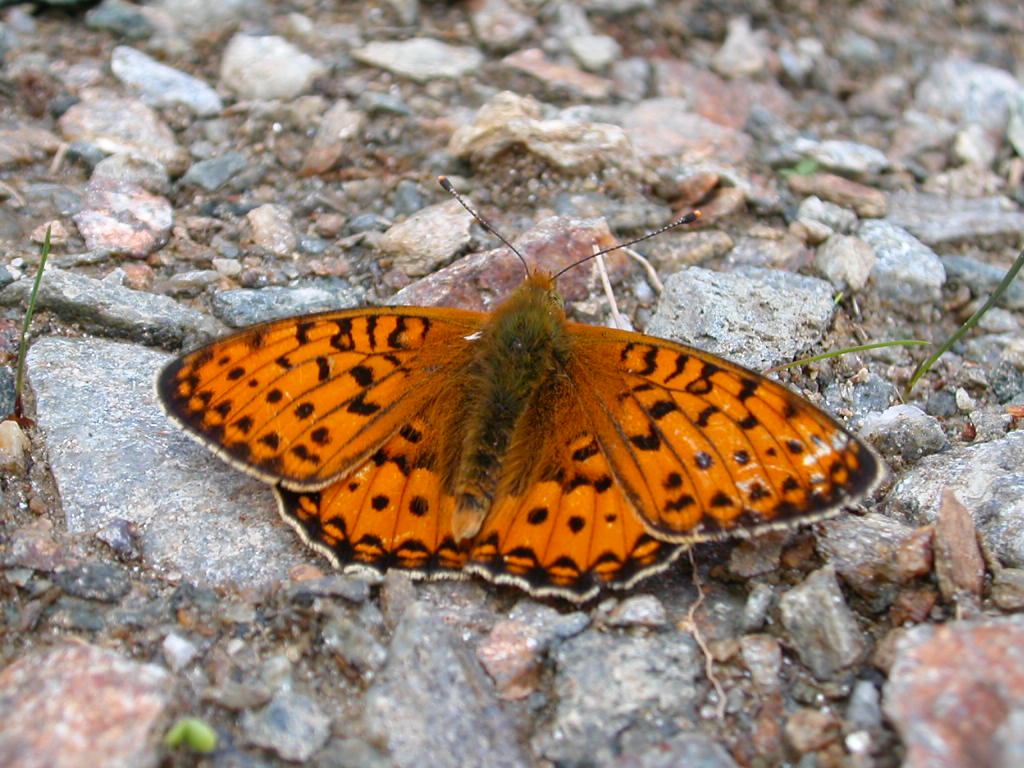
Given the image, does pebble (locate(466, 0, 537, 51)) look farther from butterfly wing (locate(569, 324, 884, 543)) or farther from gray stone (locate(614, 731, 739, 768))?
gray stone (locate(614, 731, 739, 768))

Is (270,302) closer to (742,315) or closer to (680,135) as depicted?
(742,315)

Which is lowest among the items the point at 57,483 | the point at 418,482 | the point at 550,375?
the point at 57,483

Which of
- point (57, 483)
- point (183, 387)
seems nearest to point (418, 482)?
point (183, 387)

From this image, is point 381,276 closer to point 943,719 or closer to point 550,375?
point 550,375

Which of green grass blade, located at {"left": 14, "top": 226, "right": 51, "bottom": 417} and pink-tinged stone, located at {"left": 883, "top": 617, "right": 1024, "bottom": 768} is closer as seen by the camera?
pink-tinged stone, located at {"left": 883, "top": 617, "right": 1024, "bottom": 768}

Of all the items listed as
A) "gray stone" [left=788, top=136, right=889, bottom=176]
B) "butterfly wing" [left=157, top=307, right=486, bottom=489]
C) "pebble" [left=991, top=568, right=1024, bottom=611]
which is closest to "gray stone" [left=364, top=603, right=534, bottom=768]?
"butterfly wing" [left=157, top=307, right=486, bottom=489]
